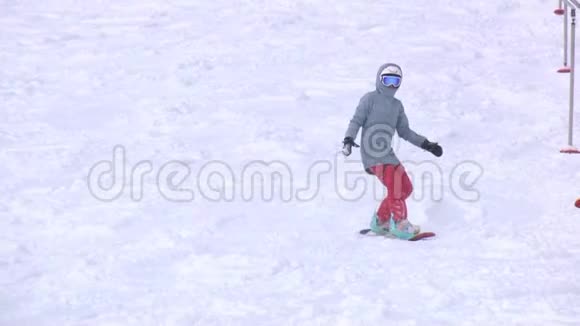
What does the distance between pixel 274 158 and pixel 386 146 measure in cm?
206

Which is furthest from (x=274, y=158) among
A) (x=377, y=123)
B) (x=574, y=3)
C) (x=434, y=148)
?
(x=574, y=3)

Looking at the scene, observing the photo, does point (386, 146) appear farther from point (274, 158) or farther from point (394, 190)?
point (274, 158)

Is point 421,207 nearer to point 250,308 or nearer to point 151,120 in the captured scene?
point 250,308

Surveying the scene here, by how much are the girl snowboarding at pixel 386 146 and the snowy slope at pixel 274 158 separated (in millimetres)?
251

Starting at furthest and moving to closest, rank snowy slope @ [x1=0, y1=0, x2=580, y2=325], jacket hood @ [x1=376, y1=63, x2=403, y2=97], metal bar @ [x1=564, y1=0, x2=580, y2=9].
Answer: metal bar @ [x1=564, y1=0, x2=580, y2=9]
jacket hood @ [x1=376, y1=63, x2=403, y2=97]
snowy slope @ [x1=0, y1=0, x2=580, y2=325]

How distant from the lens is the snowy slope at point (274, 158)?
19.2 ft

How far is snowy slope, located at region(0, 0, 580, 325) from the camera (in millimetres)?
5863

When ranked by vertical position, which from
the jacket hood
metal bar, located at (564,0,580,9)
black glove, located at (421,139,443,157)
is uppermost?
metal bar, located at (564,0,580,9)

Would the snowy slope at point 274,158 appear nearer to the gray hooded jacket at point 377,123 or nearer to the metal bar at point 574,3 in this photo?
the gray hooded jacket at point 377,123

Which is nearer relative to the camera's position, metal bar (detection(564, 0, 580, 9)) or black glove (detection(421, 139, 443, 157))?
black glove (detection(421, 139, 443, 157))

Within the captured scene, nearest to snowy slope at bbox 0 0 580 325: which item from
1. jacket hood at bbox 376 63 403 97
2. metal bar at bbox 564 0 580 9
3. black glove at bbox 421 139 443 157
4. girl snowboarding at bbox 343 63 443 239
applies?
girl snowboarding at bbox 343 63 443 239

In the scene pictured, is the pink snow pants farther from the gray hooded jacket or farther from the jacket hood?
the jacket hood

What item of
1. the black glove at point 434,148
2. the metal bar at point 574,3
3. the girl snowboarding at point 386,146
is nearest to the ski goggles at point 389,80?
the girl snowboarding at point 386,146

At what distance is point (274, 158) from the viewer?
8992mm
